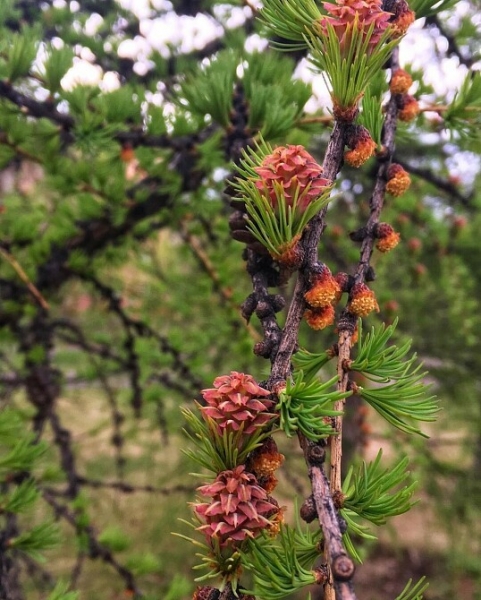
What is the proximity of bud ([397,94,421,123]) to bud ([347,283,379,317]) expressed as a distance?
0.24 m

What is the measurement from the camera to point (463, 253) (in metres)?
1.85

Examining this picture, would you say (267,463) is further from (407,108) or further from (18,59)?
(18,59)

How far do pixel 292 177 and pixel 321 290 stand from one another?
90 mm

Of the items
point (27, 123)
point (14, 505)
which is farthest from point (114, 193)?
point (14, 505)

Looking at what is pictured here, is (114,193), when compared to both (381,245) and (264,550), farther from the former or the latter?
(264,550)

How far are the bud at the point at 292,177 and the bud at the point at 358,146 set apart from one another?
0.15ft

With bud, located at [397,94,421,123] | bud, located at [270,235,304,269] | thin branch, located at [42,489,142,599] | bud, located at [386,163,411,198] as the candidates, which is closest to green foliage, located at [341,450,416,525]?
bud, located at [270,235,304,269]

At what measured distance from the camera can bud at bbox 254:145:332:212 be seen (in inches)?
16.3

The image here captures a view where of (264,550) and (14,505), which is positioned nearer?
(264,550)

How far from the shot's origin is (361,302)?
1.45 ft

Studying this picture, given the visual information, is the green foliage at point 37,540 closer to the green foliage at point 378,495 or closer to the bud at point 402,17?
the green foliage at point 378,495

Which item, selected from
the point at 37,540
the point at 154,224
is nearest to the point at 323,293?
the point at 37,540

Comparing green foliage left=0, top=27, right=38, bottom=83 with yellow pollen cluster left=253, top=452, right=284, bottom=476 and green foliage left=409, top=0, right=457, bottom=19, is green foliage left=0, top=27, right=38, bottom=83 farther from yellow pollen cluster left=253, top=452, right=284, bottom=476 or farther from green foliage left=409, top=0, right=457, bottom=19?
yellow pollen cluster left=253, top=452, right=284, bottom=476

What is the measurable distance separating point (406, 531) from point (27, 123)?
3.82 meters
